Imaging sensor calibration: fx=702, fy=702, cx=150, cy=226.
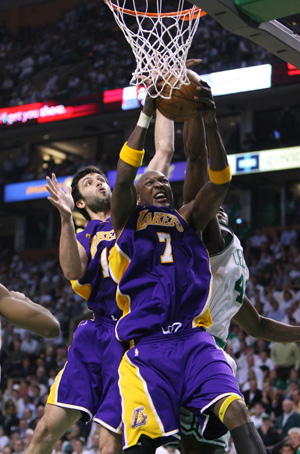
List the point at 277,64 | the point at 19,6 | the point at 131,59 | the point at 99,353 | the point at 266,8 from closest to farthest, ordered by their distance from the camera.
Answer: the point at 266,8, the point at 99,353, the point at 277,64, the point at 131,59, the point at 19,6

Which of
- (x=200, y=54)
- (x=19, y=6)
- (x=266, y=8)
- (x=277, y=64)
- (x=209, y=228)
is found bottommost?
(x=209, y=228)

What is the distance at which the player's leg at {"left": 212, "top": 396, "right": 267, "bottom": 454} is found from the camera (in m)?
2.99

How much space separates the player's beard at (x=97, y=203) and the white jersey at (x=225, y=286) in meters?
0.78

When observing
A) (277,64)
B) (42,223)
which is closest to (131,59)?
(277,64)

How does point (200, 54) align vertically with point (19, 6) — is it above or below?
below

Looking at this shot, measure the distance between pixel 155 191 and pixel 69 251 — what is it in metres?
0.59

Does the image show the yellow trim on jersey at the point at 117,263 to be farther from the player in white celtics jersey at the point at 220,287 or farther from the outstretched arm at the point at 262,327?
the outstretched arm at the point at 262,327

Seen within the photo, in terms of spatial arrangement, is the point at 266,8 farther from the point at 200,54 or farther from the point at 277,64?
the point at 200,54

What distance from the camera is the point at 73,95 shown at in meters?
16.8

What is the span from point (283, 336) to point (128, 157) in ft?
6.03

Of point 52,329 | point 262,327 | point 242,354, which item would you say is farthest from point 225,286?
point 242,354

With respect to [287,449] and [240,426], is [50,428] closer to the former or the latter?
[240,426]

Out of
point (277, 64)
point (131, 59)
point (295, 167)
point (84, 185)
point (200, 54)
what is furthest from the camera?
point (131, 59)

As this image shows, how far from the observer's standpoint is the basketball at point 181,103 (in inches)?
134
